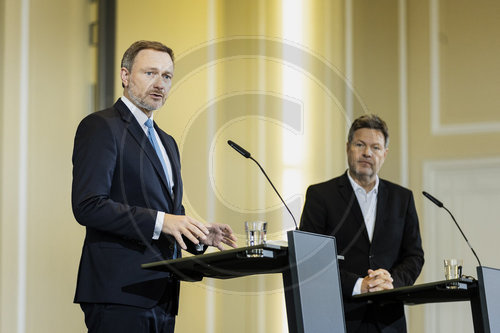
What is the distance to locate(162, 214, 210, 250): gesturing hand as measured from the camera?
2.57 m

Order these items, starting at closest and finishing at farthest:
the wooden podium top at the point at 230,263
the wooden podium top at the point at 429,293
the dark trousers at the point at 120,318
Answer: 1. the wooden podium top at the point at 230,263
2. the dark trousers at the point at 120,318
3. the wooden podium top at the point at 429,293

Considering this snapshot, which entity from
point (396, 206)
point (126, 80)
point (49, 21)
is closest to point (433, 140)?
point (396, 206)

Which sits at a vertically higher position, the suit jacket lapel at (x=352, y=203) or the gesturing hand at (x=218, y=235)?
the suit jacket lapel at (x=352, y=203)

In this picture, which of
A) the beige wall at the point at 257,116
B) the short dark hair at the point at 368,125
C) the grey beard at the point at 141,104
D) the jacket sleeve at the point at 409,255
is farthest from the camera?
the short dark hair at the point at 368,125

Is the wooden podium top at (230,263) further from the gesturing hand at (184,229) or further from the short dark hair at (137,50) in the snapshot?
the short dark hair at (137,50)

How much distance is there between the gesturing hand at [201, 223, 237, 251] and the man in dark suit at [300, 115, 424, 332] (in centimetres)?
114

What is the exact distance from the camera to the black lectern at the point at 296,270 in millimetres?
2396

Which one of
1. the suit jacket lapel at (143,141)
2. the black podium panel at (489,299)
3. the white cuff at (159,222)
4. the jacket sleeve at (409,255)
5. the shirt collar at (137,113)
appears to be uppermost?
the shirt collar at (137,113)

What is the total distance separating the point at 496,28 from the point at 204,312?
9.23ft

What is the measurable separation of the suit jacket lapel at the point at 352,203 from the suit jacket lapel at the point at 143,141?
133 cm

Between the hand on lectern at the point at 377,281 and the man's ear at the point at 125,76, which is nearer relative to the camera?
the man's ear at the point at 125,76

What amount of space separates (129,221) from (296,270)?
0.56 meters

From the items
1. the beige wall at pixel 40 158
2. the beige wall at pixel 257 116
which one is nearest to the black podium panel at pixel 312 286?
the beige wall at pixel 257 116

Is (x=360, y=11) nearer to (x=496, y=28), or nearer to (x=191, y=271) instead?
(x=496, y=28)
